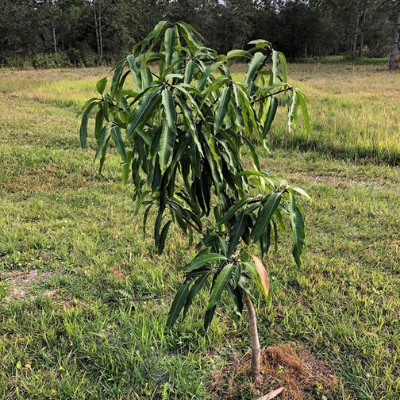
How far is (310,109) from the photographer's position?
8.13 metres

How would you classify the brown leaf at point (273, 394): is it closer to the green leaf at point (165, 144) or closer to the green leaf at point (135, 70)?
the green leaf at point (165, 144)

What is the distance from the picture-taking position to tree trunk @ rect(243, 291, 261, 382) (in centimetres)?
171

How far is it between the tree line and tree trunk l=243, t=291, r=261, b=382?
1219 inches

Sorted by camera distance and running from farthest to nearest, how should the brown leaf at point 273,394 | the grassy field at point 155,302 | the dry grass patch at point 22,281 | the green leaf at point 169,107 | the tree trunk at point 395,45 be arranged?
the tree trunk at point 395,45
the dry grass patch at point 22,281
the grassy field at point 155,302
the brown leaf at point 273,394
the green leaf at point 169,107

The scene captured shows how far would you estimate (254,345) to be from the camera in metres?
1.74

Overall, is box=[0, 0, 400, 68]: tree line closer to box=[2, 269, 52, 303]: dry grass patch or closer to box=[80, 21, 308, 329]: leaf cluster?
box=[2, 269, 52, 303]: dry grass patch

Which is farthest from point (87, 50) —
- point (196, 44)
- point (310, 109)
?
point (196, 44)

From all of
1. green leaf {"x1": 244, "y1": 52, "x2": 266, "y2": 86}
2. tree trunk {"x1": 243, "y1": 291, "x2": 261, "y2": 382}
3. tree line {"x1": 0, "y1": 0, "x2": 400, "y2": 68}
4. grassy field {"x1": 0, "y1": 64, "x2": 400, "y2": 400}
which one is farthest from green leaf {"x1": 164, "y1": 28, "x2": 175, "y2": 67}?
tree line {"x1": 0, "y1": 0, "x2": 400, "y2": 68}

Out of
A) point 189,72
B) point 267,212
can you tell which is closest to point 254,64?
point 189,72

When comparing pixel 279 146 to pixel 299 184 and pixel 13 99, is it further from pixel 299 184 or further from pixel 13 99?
pixel 13 99

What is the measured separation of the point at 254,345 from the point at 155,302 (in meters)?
0.85

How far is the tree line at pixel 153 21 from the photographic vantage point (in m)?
30.2

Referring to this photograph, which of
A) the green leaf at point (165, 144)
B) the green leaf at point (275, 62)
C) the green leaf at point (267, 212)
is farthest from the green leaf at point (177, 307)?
the green leaf at point (275, 62)

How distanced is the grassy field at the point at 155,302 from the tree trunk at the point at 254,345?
79mm
